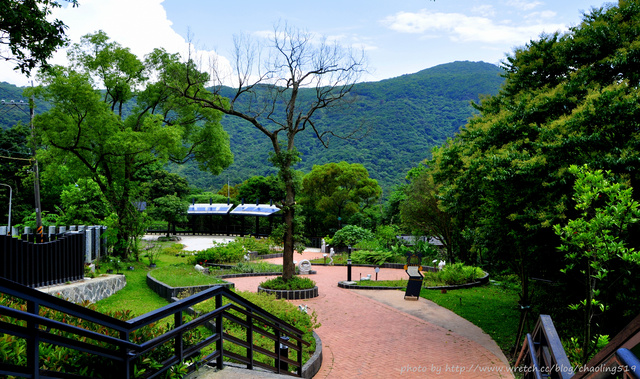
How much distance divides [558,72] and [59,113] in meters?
19.0

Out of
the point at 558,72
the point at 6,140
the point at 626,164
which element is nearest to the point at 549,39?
the point at 558,72

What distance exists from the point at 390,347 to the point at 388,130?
69087mm

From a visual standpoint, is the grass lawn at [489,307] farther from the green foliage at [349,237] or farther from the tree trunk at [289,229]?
the green foliage at [349,237]

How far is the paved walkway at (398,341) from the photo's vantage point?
7.84m

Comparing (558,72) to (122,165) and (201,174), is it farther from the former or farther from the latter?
(201,174)

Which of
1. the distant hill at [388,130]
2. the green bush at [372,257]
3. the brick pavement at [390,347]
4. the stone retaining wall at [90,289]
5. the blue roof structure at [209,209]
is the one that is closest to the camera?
the brick pavement at [390,347]

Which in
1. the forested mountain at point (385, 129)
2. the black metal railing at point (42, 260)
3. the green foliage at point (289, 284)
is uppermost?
the forested mountain at point (385, 129)

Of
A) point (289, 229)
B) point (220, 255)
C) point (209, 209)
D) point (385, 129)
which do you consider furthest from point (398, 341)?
point (385, 129)

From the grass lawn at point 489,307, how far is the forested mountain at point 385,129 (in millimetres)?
40401

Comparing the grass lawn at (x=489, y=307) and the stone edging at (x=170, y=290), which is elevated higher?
the stone edging at (x=170, y=290)

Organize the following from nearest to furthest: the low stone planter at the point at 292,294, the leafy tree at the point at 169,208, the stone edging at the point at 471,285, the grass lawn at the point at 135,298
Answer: the grass lawn at the point at 135,298 < the low stone planter at the point at 292,294 < the stone edging at the point at 471,285 < the leafy tree at the point at 169,208

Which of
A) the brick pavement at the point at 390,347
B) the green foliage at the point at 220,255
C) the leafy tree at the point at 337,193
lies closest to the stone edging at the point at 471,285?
the brick pavement at the point at 390,347

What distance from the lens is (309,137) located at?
7600 cm

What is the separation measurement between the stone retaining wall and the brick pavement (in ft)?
20.9
